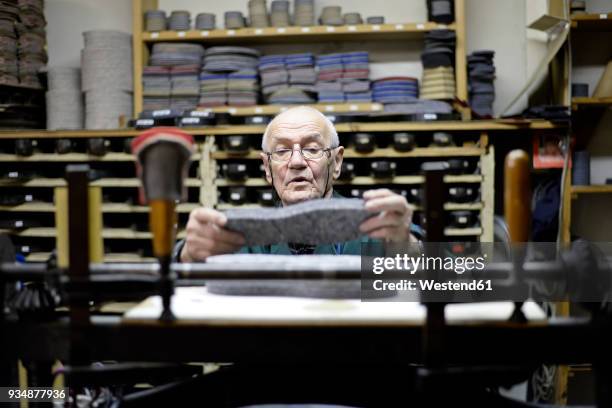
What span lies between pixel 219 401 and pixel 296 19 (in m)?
3.55

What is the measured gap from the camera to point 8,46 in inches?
164

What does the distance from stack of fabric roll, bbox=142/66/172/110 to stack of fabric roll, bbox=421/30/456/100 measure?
69.7 inches

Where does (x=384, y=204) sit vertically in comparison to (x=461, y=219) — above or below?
above

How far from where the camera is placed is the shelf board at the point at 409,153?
3793mm

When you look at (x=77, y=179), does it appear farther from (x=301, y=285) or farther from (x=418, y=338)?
(x=418, y=338)

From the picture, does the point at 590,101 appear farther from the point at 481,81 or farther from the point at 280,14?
the point at 280,14

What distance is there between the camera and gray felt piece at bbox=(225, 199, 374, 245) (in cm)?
101

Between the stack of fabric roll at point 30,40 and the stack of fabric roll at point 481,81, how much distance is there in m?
2.98

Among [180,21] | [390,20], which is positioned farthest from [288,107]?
[390,20]

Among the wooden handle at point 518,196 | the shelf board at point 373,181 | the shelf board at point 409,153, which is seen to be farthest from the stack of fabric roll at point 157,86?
the wooden handle at point 518,196

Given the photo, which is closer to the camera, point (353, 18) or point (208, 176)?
point (208, 176)

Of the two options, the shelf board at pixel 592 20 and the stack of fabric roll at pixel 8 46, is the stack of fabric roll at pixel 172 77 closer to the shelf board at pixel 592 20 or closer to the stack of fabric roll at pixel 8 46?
the stack of fabric roll at pixel 8 46

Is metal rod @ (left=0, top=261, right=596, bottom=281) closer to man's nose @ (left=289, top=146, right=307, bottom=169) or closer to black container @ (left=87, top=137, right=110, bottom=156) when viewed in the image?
man's nose @ (left=289, top=146, right=307, bottom=169)

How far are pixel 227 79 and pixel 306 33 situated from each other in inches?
24.5
